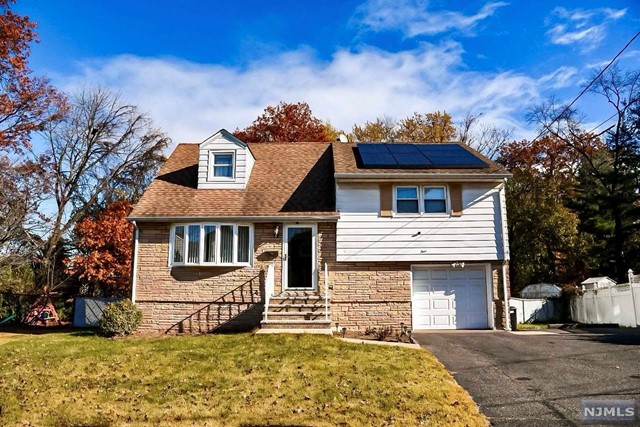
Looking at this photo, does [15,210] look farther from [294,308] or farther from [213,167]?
[294,308]

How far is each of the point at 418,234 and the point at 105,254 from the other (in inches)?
679

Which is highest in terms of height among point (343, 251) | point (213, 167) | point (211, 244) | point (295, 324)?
point (213, 167)

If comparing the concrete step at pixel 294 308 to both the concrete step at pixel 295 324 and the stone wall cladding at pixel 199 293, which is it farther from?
the concrete step at pixel 295 324

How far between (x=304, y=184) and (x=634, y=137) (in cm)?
2279

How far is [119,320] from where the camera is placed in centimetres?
1295

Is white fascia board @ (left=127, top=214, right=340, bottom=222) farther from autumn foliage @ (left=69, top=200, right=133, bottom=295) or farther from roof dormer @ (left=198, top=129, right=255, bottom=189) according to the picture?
autumn foliage @ (left=69, top=200, right=133, bottom=295)

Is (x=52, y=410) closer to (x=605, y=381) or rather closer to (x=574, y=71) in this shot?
(x=605, y=381)

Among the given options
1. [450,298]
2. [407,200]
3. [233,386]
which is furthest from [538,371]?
[407,200]

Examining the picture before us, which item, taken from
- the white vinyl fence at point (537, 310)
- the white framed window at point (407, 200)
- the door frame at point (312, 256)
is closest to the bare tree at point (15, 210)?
the door frame at point (312, 256)

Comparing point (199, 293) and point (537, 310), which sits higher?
point (199, 293)

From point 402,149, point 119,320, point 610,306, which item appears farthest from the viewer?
point 610,306

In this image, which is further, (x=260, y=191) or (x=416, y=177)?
(x=260, y=191)

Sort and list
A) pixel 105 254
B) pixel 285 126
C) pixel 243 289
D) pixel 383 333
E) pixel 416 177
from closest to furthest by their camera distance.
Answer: pixel 383 333 → pixel 243 289 → pixel 416 177 → pixel 105 254 → pixel 285 126

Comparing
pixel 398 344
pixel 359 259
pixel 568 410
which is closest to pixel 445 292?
pixel 359 259
